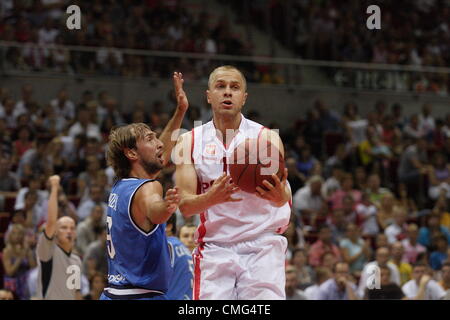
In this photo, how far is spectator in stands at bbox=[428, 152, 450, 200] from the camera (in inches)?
552

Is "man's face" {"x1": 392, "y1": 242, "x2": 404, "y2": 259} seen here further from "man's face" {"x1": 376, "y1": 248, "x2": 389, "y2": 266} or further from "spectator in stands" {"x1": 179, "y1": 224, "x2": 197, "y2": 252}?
"spectator in stands" {"x1": 179, "y1": 224, "x2": 197, "y2": 252}

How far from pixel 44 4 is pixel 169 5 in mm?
2500

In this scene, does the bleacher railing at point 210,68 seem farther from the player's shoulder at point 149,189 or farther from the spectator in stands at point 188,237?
the player's shoulder at point 149,189

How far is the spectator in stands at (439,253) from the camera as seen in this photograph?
1172 cm

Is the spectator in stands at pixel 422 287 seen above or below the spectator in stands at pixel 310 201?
below

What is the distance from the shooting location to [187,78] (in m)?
15.1

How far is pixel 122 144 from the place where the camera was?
5387 mm

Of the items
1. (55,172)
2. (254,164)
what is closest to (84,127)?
(55,172)

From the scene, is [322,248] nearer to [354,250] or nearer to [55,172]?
[354,250]

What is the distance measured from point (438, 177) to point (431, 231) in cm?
221

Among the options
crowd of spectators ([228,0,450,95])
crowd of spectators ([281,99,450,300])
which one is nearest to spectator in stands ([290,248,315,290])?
crowd of spectators ([281,99,450,300])

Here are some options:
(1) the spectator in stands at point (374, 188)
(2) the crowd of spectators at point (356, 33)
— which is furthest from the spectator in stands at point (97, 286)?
(2) the crowd of spectators at point (356, 33)

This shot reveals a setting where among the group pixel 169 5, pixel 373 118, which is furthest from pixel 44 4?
pixel 373 118

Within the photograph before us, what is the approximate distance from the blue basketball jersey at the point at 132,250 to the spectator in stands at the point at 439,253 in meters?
7.13
